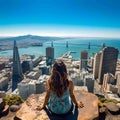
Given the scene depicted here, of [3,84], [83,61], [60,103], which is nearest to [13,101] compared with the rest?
[60,103]

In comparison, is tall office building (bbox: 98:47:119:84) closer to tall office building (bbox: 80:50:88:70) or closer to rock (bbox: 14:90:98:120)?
tall office building (bbox: 80:50:88:70)

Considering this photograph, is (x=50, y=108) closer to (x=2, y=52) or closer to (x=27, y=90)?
(x=27, y=90)

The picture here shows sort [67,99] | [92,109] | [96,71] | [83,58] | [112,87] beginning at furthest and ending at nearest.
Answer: [83,58], [96,71], [112,87], [92,109], [67,99]

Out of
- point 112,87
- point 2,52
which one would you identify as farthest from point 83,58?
point 2,52

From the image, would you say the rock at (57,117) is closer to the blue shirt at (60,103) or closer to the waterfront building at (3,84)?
the blue shirt at (60,103)

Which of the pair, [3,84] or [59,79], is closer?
[59,79]

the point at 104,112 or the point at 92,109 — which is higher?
the point at 92,109

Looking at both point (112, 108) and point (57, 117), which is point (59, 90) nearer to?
point (57, 117)
